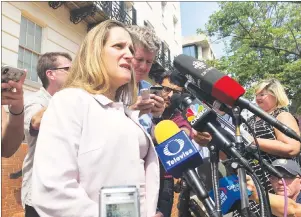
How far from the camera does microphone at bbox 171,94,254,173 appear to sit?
1.64 meters

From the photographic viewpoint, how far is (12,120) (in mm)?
2162

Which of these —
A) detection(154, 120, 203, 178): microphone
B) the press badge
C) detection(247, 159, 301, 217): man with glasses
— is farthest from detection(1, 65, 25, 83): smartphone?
detection(247, 159, 301, 217): man with glasses

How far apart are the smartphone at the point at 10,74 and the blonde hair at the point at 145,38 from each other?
2.73ft

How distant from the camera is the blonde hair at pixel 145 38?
7.59ft

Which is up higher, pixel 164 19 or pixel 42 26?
pixel 164 19

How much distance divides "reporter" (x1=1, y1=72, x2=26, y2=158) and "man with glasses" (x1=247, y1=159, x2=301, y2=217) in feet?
6.30

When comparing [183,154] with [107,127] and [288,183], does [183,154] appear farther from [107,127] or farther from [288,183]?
[288,183]

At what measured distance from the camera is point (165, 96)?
244 cm

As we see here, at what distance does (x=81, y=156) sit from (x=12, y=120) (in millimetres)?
1035

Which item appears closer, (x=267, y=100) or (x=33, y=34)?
(x=267, y=100)

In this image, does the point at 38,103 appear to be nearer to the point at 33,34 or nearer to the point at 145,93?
the point at 145,93

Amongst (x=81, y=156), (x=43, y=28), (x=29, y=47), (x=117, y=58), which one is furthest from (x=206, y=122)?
(x=43, y=28)

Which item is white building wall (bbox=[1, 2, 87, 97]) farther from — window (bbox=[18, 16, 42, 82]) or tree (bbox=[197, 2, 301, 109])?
tree (bbox=[197, 2, 301, 109])

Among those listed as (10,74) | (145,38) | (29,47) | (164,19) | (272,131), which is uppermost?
(164,19)
